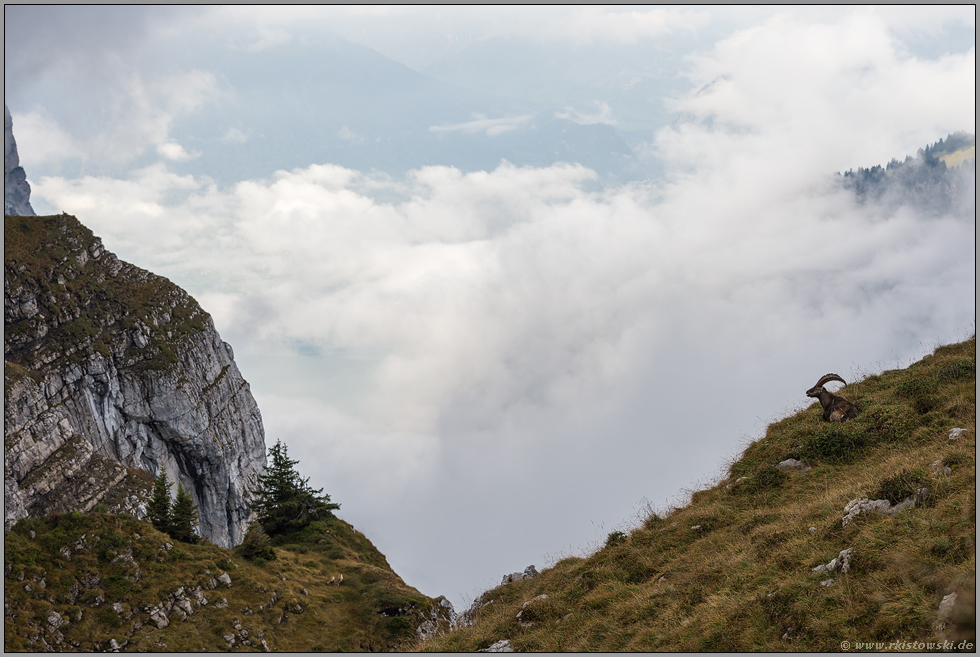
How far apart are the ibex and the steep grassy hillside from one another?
2410cm

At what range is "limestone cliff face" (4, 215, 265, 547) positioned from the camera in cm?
6206

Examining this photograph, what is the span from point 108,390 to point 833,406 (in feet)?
311

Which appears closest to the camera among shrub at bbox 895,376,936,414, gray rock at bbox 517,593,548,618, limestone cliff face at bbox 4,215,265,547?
gray rock at bbox 517,593,548,618

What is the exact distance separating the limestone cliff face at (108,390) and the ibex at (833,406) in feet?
230

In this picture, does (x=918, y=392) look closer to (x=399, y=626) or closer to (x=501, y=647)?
(x=501, y=647)

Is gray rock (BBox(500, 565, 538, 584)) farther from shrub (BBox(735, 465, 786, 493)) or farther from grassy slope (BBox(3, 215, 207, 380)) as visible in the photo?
grassy slope (BBox(3, 215, 207, 380))

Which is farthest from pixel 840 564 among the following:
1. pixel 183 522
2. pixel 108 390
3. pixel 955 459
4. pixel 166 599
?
pixel 108 390

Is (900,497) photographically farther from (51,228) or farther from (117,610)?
(51,228)

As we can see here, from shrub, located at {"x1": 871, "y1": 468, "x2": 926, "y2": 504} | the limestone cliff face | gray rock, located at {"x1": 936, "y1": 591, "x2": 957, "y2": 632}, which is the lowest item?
gray rock, located at {"x1": 936, "y1": 591, "x2": 957, "y2": 632}

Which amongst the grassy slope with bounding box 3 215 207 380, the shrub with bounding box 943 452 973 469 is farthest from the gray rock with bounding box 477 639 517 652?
the grassy slope with bounding box 3 215 207 380

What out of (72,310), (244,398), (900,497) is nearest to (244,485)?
(244,398)

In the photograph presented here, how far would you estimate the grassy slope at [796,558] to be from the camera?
955 cm

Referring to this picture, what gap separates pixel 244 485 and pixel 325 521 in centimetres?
6429

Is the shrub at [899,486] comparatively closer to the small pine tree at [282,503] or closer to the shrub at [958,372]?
the shrub at [958,372]
